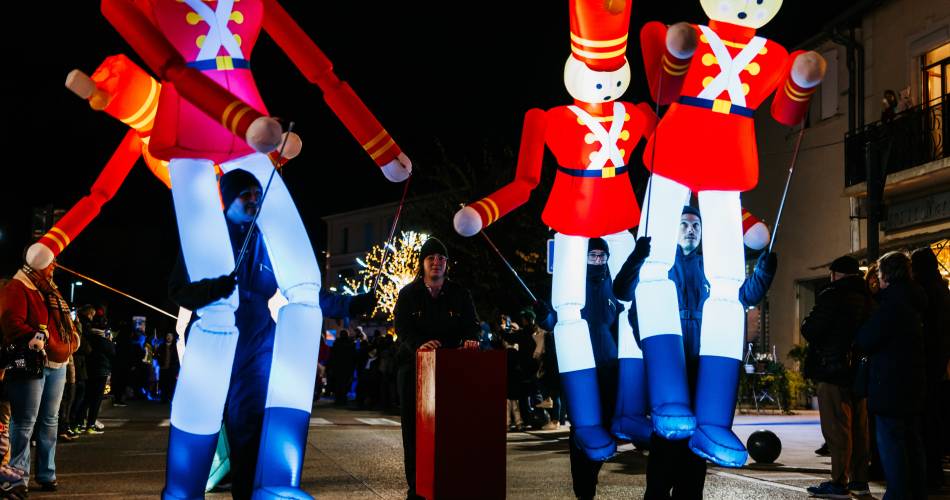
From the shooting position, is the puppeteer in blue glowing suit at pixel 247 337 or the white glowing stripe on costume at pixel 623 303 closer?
the puppeteer in blue glowing suit at pixel 247 337

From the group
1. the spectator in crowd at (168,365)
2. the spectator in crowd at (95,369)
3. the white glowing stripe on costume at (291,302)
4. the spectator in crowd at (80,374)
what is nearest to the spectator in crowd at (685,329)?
the white glowing stripe on costume at (291,302)

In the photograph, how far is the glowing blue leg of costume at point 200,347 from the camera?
5.13m

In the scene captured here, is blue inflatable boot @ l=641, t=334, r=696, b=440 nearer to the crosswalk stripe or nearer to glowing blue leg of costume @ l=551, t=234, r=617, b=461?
glowing blue leg of costume @ l=551, t=234, r=617, b=461

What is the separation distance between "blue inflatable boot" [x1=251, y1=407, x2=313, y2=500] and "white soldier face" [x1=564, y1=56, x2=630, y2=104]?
3.05m

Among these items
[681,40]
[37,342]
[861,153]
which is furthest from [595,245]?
[861,153]

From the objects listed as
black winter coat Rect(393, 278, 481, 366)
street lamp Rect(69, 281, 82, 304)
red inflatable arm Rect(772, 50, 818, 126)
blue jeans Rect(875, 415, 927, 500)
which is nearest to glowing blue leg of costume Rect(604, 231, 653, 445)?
black winter coat Rect(393, 278, 481, 366)

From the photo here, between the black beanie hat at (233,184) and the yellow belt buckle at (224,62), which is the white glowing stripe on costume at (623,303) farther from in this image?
the yellow belt buckle at (224,62)

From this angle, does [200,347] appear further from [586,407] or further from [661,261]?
[586,407]

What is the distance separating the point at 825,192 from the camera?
24.0m

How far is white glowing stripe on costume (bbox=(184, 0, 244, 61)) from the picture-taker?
5.49 meters

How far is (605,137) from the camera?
276 inches

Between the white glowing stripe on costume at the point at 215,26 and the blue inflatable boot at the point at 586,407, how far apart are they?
3099 mm

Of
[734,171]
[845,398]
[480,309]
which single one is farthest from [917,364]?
[480,309]

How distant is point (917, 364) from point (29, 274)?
685cm
